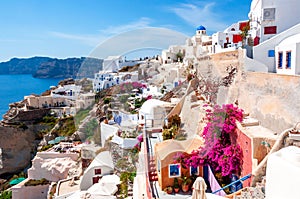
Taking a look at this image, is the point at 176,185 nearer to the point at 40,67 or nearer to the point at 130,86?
the point at 130,86

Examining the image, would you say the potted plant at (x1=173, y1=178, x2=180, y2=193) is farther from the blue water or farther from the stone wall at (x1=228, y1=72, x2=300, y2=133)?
the blue water

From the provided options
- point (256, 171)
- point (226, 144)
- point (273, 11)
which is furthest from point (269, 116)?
point (273, 11)

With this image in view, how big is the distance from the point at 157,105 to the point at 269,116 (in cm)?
280

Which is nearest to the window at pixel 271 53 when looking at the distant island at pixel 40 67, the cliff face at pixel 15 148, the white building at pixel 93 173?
the white building at pixel 93 173

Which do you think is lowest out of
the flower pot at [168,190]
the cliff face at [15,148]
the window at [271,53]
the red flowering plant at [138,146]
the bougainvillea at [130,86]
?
the cliff face at [15,148]

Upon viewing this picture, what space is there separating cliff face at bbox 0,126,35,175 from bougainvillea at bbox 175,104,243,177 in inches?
849

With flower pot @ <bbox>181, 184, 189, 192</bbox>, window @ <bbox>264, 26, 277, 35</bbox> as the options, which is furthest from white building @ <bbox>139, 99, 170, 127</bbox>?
window @ <bbox>264, 26, 277, 35</bbox>

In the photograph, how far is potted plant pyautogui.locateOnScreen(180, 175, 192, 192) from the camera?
4508 millimetres

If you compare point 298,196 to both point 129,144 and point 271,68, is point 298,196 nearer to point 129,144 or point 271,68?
point 129,144

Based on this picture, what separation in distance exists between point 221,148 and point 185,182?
0.89 metres

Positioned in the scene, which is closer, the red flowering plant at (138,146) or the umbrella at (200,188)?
the umbrella at (200,188)

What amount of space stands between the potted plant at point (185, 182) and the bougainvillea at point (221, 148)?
0.93 feet

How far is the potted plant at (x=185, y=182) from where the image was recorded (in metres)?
4.51

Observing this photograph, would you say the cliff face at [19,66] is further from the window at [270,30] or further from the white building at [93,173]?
the window at [270,30]
